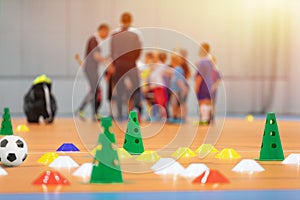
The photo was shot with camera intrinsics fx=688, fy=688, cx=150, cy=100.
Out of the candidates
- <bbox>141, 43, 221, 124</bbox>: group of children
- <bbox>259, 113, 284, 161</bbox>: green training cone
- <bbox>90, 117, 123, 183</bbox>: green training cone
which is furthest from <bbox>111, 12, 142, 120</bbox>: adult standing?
<bbox>90, 117, 123, 183</bbox>: green training cone

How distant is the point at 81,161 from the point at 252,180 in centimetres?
179

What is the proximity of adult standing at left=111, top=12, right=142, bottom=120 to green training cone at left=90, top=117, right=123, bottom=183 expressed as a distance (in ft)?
24.8

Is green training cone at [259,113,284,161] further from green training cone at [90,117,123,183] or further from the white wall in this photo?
the white wall

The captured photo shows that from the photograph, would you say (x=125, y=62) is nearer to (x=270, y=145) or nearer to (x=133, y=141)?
(x=133, y=141)

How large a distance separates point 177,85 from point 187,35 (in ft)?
21.4

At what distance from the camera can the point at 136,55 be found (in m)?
13.0

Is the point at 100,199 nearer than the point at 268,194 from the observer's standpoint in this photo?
Yes

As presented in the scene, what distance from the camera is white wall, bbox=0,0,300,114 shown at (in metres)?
19.9

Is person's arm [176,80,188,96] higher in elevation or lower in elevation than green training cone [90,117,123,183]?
lower

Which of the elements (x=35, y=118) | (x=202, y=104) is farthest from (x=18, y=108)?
(x=202, y=104)

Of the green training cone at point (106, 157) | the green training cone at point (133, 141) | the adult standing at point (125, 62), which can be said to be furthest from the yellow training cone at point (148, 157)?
the adult standing at point (125, 62)

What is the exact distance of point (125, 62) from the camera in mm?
13250

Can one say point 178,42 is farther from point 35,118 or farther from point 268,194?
point 268,194

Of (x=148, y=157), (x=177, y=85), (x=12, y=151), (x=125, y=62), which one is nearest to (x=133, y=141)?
(x=148, y=157)
